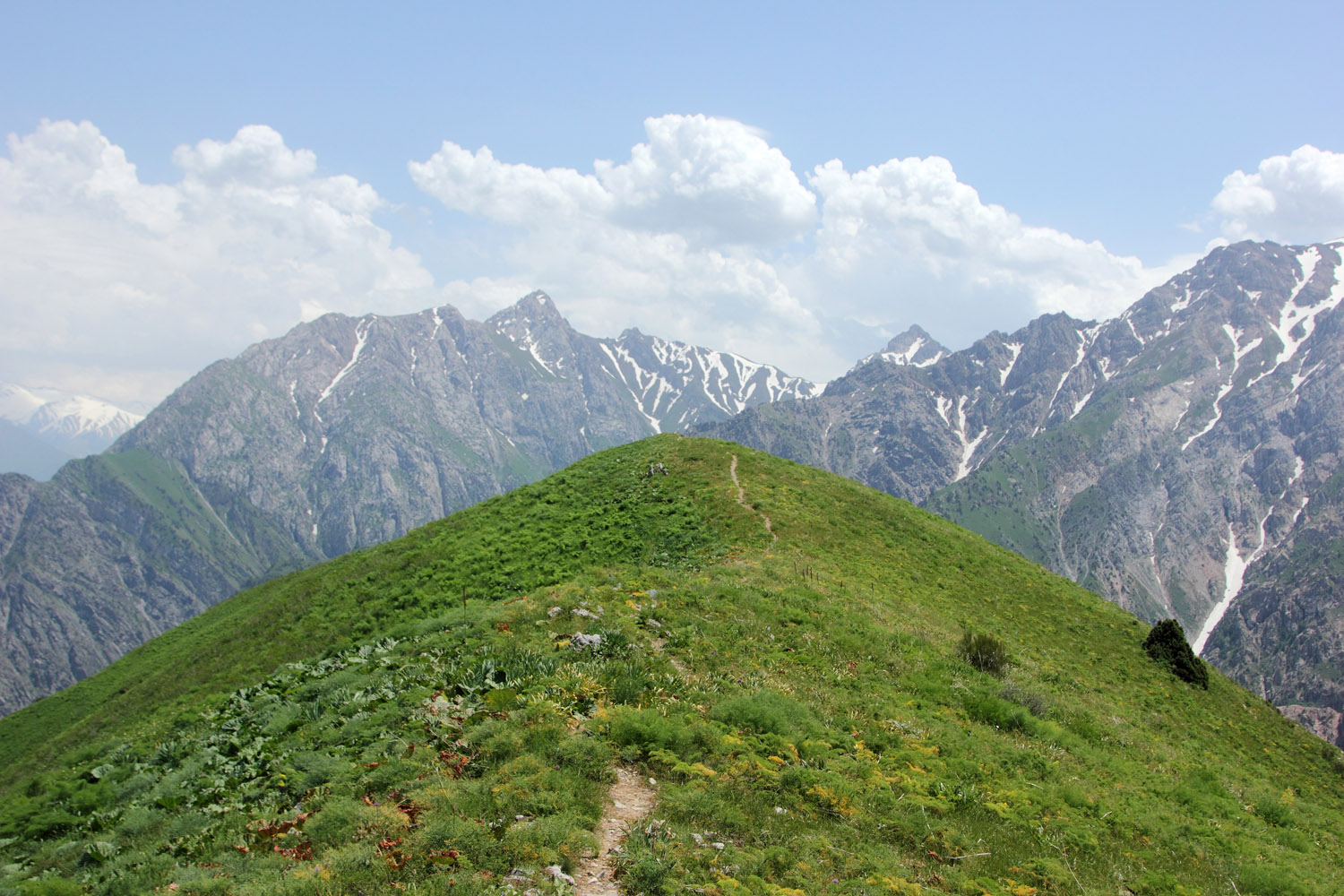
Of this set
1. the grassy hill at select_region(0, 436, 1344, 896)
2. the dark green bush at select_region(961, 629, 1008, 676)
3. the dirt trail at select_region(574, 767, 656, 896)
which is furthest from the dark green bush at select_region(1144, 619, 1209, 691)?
the dirt trail at select_region(574, 767, 656, 896)

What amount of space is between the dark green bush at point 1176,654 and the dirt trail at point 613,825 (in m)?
31.9

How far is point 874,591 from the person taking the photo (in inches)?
1194

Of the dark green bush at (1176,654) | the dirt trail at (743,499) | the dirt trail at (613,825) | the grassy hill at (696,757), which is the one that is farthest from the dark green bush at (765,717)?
the dark green bush at (1176,654)

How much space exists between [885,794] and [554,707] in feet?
22.8

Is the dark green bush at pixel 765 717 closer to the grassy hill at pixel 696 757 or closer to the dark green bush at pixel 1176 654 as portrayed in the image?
the grassy hill at pixel 696 757

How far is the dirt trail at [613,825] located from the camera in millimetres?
9461

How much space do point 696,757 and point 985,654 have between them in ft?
50.4

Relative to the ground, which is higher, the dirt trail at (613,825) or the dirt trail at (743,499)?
the dirt trail at (743,499)

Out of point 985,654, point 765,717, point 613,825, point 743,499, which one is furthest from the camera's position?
point 743,499

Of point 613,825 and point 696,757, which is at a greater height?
point 696,757

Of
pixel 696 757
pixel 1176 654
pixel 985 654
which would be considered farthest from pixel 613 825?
pixel 1176 654

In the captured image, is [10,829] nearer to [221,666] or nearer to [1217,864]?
[221,666]

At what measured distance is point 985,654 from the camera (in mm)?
23969

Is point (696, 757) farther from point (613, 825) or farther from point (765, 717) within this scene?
point (613, 825)
